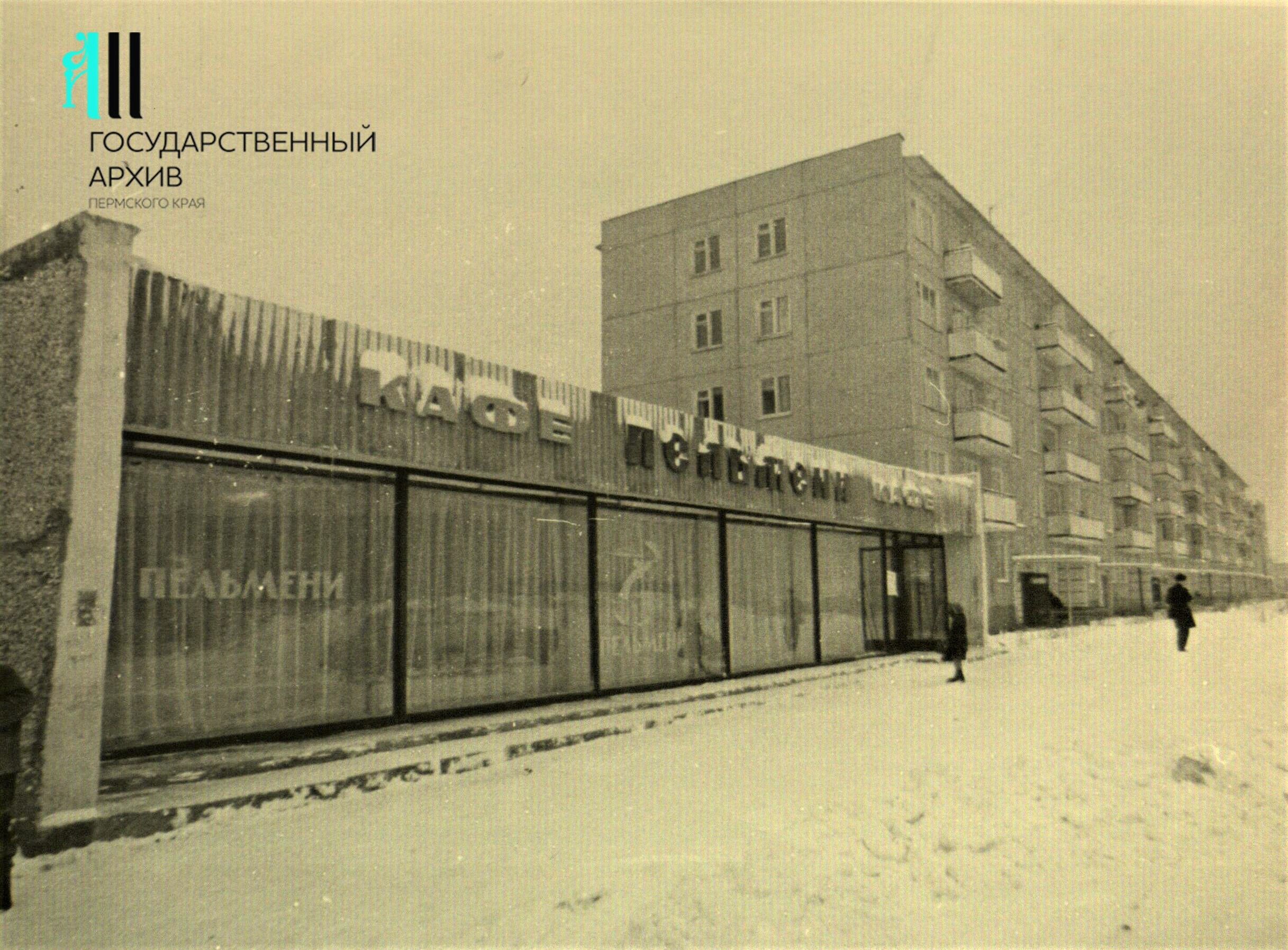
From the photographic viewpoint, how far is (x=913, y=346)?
94.7ft

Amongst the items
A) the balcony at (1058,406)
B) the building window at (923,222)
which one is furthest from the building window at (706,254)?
the balcony at (1058,406)

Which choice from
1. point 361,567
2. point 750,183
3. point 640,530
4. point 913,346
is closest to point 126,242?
point 361,567

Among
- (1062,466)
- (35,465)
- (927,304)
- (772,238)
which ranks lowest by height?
(35,465)

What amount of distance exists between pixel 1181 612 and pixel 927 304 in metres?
14.1

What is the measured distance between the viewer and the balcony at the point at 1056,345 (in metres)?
42.2

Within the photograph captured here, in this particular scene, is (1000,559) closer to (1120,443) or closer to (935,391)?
(935,391)

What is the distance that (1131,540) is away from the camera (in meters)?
52.7

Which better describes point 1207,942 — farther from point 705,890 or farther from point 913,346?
point 913,346

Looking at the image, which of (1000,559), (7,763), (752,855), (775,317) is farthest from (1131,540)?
(7,763)

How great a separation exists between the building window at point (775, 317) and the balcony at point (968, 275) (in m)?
5.81

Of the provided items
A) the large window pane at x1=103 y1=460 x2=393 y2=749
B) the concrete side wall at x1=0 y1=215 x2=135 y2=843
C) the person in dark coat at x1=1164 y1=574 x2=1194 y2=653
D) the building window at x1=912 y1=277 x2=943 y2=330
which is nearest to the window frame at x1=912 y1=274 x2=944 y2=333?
the building window at x1=912 y1=277 x2=943 y2=330

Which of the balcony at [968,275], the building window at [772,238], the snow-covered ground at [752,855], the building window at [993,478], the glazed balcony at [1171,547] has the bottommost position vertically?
the snow-covered ground at [752,855]

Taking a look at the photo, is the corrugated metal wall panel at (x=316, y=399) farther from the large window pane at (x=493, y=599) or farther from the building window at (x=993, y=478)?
the building window at (x=993, y=478)

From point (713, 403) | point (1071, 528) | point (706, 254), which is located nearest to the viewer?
point (713, 403)
